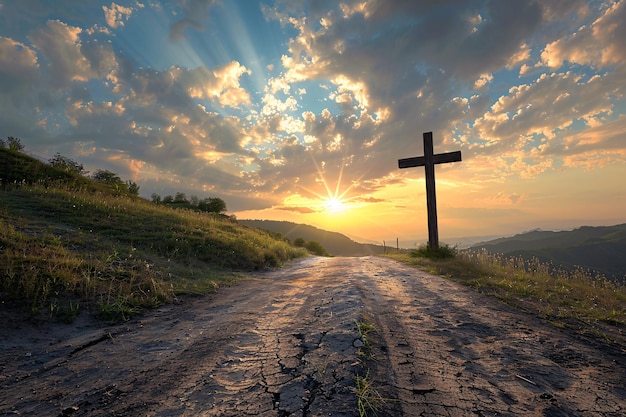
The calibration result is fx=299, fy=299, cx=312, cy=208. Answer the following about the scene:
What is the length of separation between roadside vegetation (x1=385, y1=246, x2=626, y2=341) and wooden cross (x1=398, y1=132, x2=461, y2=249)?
2924 millimetres

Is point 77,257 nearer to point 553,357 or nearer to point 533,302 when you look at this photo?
point 553,357

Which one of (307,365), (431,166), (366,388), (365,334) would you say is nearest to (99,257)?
(307,365)

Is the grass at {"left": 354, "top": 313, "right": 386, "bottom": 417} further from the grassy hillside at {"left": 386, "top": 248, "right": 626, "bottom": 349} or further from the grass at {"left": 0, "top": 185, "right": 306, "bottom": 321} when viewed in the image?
the grass at {"left": 0, "top": 185, "right": 306, "bottom": 321}

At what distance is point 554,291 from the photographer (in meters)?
6.41

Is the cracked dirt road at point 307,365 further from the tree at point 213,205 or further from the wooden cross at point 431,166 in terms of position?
the tree at point 213,205

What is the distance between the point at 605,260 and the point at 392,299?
189 meters

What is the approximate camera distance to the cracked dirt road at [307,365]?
2.30 meters

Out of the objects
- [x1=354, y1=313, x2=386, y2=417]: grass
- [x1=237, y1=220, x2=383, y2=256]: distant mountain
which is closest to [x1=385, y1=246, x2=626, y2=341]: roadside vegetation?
[x1=354, y1=313, x2=386, y2=417]: grass

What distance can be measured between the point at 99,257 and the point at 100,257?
21mm

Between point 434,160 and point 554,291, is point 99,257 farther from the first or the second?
point 434,160

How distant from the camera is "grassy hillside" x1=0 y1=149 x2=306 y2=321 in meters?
4.84

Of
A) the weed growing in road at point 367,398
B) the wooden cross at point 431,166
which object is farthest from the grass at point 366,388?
the wooden cross at point 431,166

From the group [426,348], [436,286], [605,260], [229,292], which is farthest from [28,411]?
[605,260]

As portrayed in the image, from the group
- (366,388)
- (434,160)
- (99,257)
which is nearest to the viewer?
(366,388)
